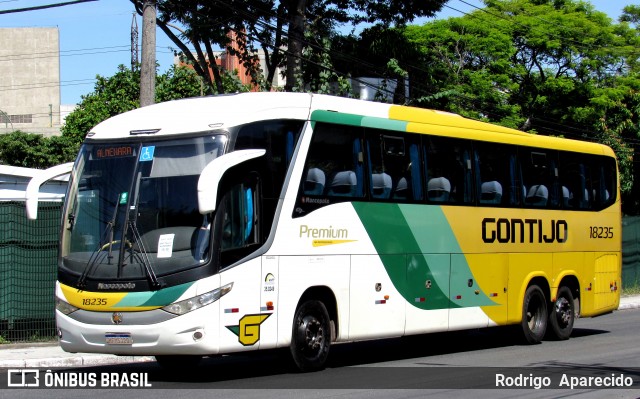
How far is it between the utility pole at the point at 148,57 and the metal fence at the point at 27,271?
2779mm

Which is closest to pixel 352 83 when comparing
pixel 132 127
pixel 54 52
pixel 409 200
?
pixel 409 200

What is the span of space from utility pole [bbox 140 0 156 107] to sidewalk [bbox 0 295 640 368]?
5018 mm

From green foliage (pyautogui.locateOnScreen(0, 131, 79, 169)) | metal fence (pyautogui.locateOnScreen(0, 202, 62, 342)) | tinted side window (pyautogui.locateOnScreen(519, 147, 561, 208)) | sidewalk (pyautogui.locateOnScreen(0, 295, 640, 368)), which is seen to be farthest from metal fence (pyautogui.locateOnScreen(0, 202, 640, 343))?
green foliage (pyautogui.locateOnScreen(0, 131, 79, 169))

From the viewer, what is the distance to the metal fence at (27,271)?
16.6 metres

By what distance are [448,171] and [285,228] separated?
4.23 m

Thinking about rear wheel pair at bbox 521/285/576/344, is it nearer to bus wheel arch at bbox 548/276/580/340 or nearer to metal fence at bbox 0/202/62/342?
bus wheel arch at bbox 548/276/580/340

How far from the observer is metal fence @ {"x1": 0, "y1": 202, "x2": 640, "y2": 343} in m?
16.6

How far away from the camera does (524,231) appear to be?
1750cm

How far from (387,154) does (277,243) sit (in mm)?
2932

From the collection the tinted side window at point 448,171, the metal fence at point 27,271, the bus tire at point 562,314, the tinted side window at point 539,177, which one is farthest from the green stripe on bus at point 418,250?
the metal fence at point 27,271

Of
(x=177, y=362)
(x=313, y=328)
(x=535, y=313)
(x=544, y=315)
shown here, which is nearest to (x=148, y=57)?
(x=177, y=362)

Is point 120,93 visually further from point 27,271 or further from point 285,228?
point 285,228

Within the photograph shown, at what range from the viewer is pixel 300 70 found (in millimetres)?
29062

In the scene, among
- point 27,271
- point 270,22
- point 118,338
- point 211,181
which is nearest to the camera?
point 211,181
